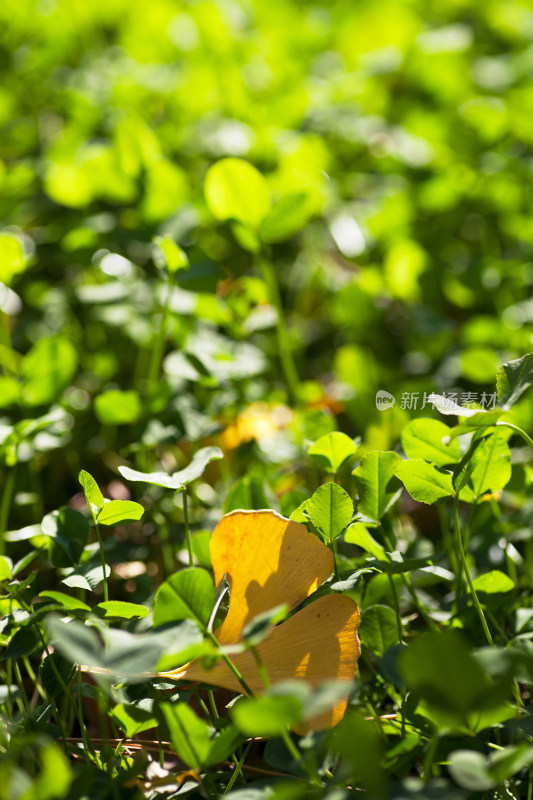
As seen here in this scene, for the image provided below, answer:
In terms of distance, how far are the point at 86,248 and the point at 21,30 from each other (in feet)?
3.49

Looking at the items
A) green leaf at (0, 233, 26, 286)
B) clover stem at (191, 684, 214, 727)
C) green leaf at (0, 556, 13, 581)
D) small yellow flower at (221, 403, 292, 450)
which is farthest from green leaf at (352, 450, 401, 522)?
green leaf at (0, 233, 26, 286)

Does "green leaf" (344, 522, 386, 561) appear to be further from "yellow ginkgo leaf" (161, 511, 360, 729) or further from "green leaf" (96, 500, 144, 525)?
"green leaf" (96, 500, 144, 525)

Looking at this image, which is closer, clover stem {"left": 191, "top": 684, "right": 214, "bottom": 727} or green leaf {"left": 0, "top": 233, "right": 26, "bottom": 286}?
clover stem {"left": 191, "top": 684, "right": 214, "bottom": 727}

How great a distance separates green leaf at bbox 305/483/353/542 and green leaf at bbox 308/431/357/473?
90mm

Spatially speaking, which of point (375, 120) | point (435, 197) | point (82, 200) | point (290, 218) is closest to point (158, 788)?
point (290, 218)

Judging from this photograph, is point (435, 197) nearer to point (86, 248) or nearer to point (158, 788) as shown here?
point (86, 248)

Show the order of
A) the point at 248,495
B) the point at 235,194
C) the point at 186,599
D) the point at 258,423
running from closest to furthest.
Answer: the point at 186,599
the point at 248,495
the point at 235,194
the point at 258,423

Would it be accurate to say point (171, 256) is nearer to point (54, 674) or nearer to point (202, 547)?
point (202, 547)

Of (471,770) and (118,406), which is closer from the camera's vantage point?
(471,770)

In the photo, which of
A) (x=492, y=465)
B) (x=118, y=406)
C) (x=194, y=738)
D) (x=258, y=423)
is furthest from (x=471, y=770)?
(x=258, y=423)

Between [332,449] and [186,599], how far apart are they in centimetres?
24

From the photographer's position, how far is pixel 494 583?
2.40ft

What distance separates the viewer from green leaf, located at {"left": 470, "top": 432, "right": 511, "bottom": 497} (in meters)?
0.71

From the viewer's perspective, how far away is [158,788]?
68 centimetres
